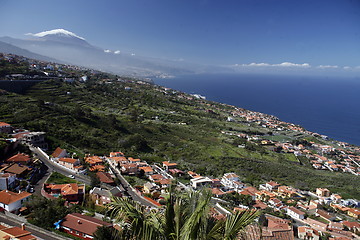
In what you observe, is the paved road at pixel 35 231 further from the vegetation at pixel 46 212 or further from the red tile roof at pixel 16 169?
the red tile roof at pixel 16 169

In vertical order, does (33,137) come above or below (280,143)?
above

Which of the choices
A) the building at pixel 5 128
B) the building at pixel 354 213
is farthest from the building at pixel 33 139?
the building at pixel 354 213

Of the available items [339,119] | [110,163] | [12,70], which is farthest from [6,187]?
[339,119]

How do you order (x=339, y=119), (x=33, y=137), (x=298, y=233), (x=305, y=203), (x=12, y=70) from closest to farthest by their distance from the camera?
(x=298, y=233) < (x=33, y=137) < (x=305, y=203) < (x=12, y=70) < (x=339, y=119)

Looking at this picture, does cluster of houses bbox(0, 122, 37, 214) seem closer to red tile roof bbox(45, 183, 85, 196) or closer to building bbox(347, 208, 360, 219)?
red tile roof bbox(45, 183, 85, 196)

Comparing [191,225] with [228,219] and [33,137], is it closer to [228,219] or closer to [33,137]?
[228,219]

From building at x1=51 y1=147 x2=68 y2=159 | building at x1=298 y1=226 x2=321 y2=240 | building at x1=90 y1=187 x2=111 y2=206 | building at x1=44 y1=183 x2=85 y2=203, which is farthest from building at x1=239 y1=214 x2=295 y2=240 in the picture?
building at x1=51 y1=147 x2=68 y2=159

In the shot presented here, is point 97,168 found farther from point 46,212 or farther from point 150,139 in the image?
point 150,139

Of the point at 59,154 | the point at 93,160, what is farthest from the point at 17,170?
the point at 93,160
